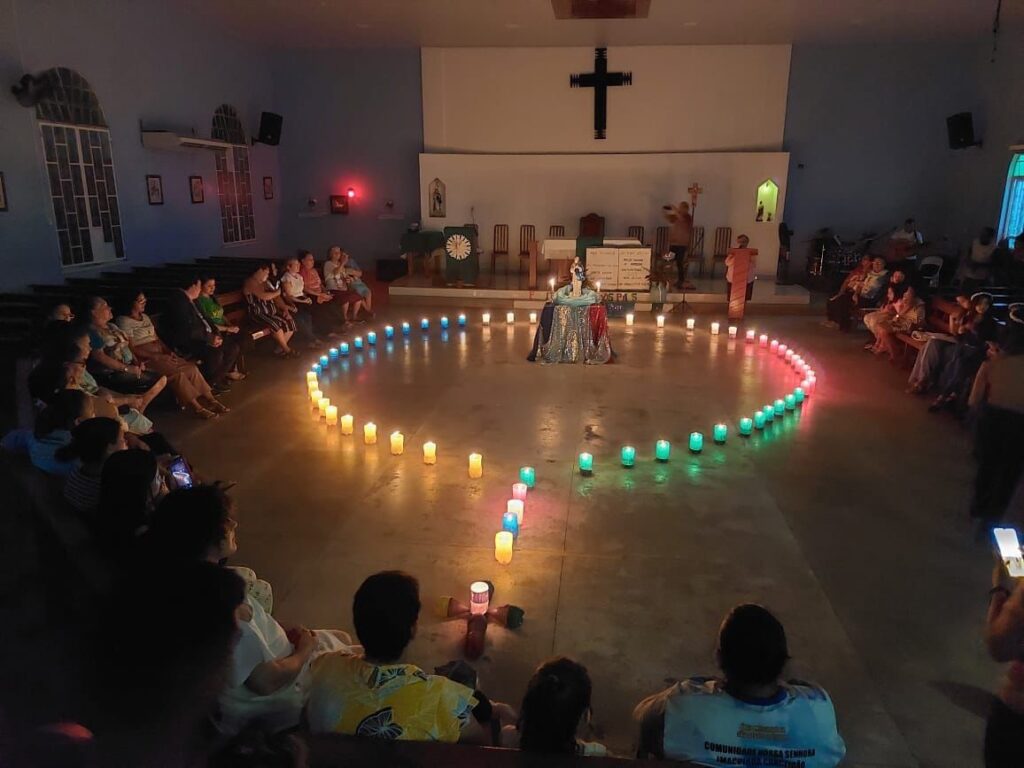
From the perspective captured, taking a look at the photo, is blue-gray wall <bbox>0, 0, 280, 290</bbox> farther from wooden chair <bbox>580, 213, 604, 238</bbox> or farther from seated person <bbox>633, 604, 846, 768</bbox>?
seated person <bbox>633, 604, 846, 768</bbox>

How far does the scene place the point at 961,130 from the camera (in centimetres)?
1158

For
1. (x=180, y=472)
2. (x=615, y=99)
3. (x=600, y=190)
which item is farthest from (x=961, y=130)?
(x=180, y=472)

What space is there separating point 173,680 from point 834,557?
11.4 ft

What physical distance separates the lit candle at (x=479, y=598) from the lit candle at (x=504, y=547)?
18.6 inches

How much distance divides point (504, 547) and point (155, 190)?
8.75m

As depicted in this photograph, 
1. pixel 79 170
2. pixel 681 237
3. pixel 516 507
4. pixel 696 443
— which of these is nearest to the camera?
pixel 516 507

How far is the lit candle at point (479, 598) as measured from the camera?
311 cm

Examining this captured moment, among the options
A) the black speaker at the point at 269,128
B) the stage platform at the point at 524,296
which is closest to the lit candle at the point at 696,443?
the stage platform at the point at 524,296

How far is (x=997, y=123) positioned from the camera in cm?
1127

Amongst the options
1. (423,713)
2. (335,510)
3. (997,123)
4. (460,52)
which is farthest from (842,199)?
(423,713)

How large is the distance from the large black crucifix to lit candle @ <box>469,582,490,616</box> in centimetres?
1116

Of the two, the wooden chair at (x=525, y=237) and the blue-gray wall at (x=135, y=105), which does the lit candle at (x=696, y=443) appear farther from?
the wooden chair at (x=525, y=237)

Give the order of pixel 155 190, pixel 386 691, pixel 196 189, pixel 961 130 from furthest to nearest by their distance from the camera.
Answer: pixel 961 130, pixel 196 189, pixel 155 190, pixel 386 691

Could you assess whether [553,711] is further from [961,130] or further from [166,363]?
[961,130]
